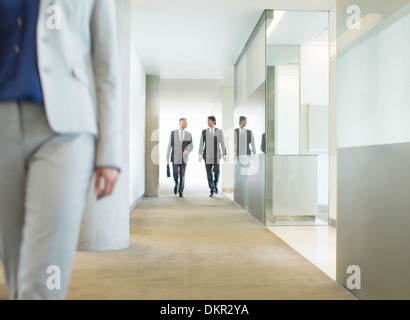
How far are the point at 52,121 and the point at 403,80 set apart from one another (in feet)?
6.47

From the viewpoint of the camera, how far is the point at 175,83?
1180 centimetres

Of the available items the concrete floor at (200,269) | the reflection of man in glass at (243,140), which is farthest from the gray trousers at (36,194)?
the reflection of man in glass at (243,140)

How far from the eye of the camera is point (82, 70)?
4.16 ft

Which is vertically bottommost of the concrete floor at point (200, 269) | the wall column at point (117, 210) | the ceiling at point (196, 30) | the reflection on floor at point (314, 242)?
the reflection on floor at point (314, 242)

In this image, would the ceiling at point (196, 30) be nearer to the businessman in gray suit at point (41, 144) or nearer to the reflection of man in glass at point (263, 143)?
the reflection of man in glass at point (263, 143)

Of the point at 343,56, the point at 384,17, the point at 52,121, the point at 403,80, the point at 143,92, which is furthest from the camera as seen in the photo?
the point at 143,92

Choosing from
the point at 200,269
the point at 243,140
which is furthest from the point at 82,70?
the point at 243,140

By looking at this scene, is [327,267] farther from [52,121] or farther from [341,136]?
[52,121]

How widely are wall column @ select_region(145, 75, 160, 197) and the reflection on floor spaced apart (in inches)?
201

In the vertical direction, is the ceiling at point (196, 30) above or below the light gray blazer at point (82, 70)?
above

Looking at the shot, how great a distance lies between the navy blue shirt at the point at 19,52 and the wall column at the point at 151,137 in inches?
370

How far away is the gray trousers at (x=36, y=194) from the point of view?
1.14 meters

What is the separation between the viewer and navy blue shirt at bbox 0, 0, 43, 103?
1.16 metres

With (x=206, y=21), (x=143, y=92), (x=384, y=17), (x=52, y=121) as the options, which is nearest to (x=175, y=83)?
(x=143, y=92)
